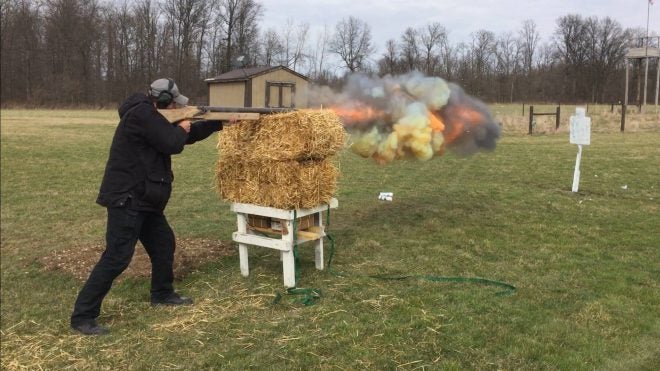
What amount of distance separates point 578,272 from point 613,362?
102 inches

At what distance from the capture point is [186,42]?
2980 inches

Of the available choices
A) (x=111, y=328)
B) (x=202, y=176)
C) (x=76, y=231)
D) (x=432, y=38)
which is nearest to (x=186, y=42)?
(x=432, y=38)

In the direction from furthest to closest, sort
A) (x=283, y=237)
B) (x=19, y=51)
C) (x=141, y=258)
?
(x=19, y=51) < (x=141, y=258) < (x=283, y=237)

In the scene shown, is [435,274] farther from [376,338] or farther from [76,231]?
[76,231]

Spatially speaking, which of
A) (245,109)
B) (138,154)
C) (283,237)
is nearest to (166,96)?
(138,154)

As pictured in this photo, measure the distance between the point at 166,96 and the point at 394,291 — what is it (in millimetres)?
3375

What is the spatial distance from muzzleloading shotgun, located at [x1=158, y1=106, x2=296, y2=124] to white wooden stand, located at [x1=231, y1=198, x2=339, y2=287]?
1.14m

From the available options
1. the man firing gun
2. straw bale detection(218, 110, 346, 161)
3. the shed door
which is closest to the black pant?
the man firing gun

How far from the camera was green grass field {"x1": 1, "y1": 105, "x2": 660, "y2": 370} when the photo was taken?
490 centimetres

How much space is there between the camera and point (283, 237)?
672 centimetres

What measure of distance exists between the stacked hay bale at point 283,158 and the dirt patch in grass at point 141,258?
137cm

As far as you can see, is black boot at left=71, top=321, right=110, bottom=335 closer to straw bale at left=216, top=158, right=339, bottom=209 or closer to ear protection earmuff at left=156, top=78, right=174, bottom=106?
straw bale at left=216, top=158, right=339, bottom=209

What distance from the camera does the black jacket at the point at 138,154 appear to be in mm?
5602

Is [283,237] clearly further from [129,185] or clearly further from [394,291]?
[129,185]
